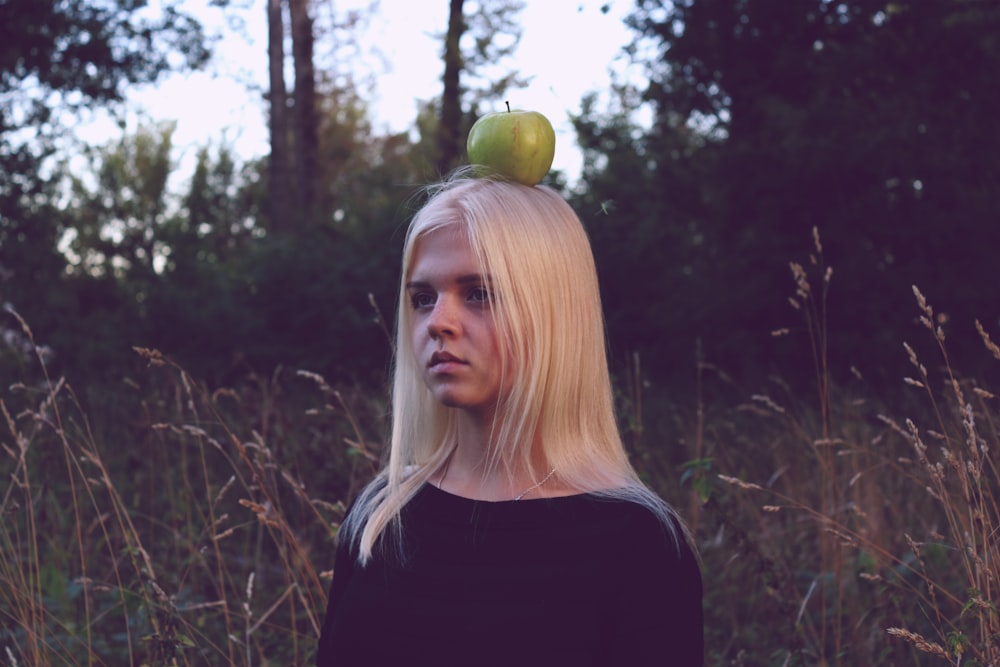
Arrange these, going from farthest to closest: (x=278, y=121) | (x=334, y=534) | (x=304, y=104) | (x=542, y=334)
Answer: (x=304, y=104) → (x=278, y=121) → (x=334, y=534) → (x=542, y=334)

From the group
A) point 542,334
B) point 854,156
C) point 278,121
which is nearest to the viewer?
point 542,334

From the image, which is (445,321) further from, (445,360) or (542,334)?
(542,334)

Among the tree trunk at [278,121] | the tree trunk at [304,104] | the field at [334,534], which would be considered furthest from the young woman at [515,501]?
the tree trunk at [304,104]

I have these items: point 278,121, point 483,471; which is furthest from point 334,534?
point 278,121

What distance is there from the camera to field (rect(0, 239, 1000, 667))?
2449 mm

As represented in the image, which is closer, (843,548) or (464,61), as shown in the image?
(843,548)

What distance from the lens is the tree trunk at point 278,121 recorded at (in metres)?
15.3

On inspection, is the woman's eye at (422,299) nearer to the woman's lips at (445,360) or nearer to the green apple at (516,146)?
the woman's lips at (445,360)

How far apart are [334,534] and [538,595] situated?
47.3 inches

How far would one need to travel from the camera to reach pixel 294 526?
4.84 metres

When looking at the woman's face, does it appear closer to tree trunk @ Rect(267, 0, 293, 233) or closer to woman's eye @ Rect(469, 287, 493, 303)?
woman's eye @ Rect(469, 287, 493, 303)

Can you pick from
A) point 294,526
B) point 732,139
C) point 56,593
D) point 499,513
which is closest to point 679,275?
point 732,139

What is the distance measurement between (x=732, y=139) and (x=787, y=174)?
0.91 m

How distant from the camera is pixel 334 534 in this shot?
2.77 metres
